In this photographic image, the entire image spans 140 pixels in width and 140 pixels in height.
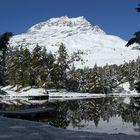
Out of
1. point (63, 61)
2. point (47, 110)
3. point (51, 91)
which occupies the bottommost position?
point (47, 110)

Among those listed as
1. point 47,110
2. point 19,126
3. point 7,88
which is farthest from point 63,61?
point 19,126

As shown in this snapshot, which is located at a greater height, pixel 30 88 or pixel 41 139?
pixel 30 88

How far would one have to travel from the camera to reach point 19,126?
58.6 ft

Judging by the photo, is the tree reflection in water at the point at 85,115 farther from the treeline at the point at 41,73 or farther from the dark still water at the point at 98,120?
the treeline at the point at 41,73

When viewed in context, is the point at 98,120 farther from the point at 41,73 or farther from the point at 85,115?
the point at 41,73

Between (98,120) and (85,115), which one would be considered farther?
(85,115)

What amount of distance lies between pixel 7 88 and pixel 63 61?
22759mm

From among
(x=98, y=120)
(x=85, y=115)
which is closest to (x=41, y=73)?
(x=85, y=115)

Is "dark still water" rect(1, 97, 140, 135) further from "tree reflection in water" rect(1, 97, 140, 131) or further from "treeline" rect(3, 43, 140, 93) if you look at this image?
"treeline" rect(3, 43, 140, 93)

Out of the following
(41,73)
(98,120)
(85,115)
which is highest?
(41,73)

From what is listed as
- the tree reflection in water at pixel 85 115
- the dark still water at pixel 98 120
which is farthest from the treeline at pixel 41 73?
the dark still water at pixel 98 120

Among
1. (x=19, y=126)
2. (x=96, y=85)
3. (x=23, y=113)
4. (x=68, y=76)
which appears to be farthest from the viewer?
(x=68, y=76)

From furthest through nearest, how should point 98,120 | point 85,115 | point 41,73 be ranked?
point 41,73
point 85,115
point 98,120

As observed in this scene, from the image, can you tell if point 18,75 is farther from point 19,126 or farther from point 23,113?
point 19,126
